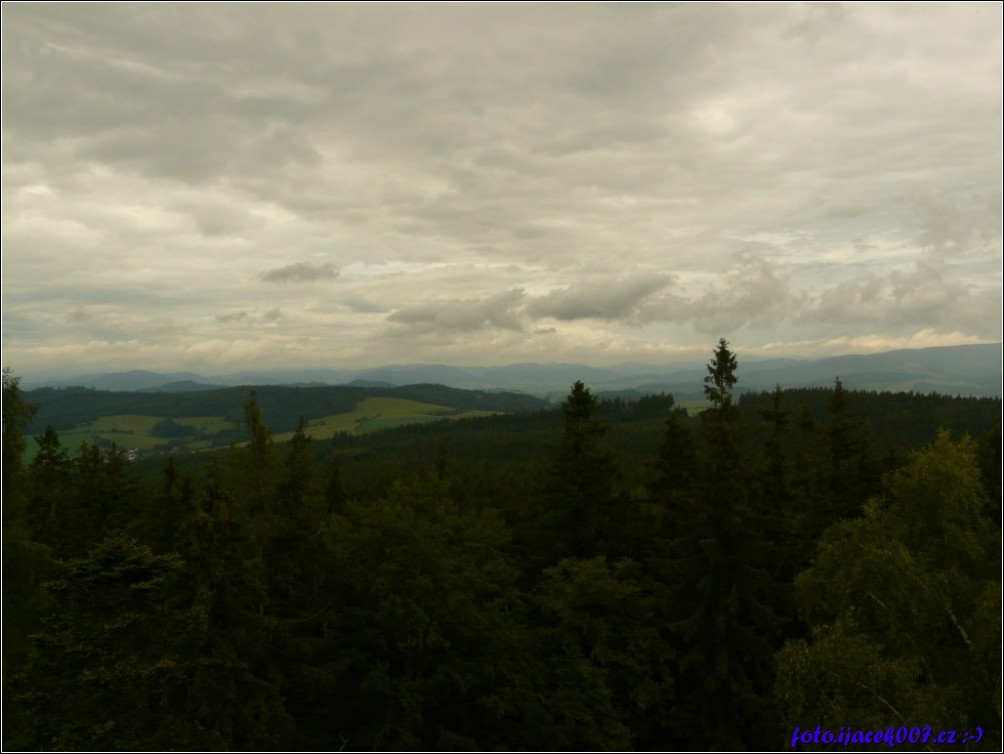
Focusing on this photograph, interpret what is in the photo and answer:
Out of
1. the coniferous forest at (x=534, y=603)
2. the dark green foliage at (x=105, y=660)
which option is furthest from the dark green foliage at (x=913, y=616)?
the dark green foliage at (x=105, y=660)

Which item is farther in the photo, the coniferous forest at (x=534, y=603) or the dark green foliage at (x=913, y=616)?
the coniferous forest at (x=534, y=603)

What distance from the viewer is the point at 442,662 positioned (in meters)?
28.1

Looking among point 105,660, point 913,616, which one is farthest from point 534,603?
point 105,660

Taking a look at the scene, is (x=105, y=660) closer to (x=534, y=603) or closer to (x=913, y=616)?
(x=534, y=603)

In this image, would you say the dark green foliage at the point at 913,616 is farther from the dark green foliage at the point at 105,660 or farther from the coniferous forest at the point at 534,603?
the dark green foliage at the point at 105,660

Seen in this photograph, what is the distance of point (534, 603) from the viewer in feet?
104

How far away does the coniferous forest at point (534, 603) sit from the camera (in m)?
16.7

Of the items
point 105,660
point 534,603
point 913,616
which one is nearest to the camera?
point 913,616

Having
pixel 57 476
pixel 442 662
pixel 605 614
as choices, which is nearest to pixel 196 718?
pixel 442 662

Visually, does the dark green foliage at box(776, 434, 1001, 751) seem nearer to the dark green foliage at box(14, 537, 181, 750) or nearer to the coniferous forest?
the coniferous forest

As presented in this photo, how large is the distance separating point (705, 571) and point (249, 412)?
2121 centimetres

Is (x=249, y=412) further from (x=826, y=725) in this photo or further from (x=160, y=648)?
(x=826, y=725)

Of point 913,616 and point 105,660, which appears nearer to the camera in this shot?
point 913,616

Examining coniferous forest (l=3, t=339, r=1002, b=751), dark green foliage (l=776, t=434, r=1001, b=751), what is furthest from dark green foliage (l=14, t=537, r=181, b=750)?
dark green foliage (l=776, t=434, r=1001, b=751)
